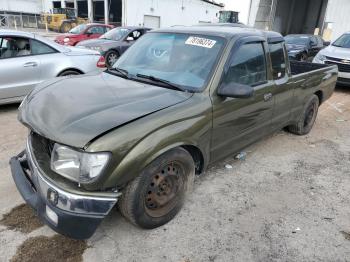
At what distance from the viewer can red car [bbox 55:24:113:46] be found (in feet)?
47.4

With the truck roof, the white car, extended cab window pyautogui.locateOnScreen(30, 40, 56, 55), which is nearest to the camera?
the truck roof

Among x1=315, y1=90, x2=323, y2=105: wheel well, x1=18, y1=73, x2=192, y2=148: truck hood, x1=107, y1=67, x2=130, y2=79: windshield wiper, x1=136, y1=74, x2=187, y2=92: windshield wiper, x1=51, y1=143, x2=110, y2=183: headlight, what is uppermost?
x1=136, y1=74, x2=187, y2=92: windshield wiper

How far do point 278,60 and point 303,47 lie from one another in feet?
34.1

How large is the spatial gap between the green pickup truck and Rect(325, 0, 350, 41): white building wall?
85.2ft

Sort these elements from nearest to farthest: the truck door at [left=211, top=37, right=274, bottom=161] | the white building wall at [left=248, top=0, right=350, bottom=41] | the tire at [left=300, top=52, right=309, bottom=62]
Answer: the truck door at [left=211, top=37, right=274, bottom=161] → the tire at [left=300, top=52, right=309, bottom=62] → the white building wall at [left=248, top=0, right=350, bottom=41]

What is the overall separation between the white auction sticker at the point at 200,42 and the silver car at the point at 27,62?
362cm

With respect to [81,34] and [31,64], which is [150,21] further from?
[31,64]

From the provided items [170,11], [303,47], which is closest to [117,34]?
[303,47]

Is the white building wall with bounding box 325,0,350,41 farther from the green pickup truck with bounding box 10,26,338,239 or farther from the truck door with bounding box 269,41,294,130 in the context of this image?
the green pickup truck with bounding box 10,26,338,239

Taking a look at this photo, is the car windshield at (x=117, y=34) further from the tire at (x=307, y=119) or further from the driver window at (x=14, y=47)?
the tire at (x=307, y=119)

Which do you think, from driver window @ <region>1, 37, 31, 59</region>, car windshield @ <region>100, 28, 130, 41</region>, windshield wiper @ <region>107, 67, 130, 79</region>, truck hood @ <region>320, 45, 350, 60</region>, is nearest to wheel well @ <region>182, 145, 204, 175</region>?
windshield wiper @ <region>107, 67, 130, 79</region>

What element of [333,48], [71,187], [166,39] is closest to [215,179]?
[166,39]

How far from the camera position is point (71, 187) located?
238 centimetres

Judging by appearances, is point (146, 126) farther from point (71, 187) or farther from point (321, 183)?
point (321, 183)
